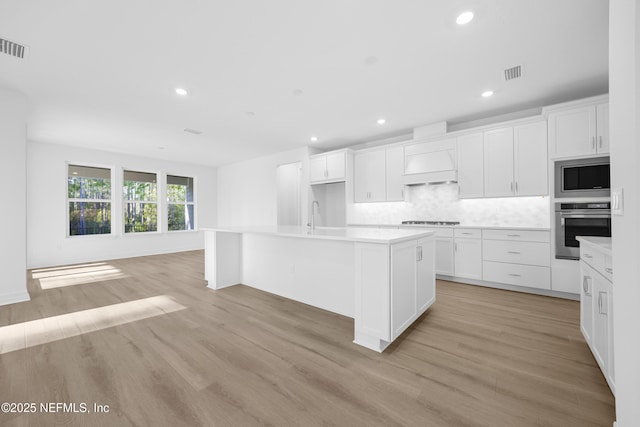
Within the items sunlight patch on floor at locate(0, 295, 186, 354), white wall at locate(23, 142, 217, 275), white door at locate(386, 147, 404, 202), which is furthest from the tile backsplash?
white wall at locate(23, 142, 217, 275)

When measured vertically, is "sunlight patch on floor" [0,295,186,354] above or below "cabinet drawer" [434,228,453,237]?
below

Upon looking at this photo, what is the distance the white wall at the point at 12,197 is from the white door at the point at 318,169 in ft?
15.3

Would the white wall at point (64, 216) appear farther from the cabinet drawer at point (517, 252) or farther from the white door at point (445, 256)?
the cabinet drawer at point (517, 252)

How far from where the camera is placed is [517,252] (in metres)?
3.70

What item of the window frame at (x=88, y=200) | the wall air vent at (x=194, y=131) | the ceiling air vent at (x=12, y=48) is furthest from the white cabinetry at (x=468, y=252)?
the window frame at (x=88, y=200)

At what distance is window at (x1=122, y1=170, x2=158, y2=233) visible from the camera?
7.00 meters

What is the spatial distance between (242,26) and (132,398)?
Answer: 2.88 metres

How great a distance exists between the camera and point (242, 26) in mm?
2254

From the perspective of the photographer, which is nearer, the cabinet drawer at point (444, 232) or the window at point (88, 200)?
the cabinet drawer at point (444, 232)

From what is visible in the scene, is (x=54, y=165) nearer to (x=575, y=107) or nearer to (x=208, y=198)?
(x=208, y=198)

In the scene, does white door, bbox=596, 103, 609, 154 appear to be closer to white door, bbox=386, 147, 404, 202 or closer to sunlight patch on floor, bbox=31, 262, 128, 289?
white door, bbox=386, 147, 404, 202

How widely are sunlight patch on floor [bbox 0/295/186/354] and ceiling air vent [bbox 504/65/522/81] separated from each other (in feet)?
15.5

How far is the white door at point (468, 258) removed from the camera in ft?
13.1

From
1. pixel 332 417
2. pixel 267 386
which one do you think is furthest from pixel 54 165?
pixel 332 417
